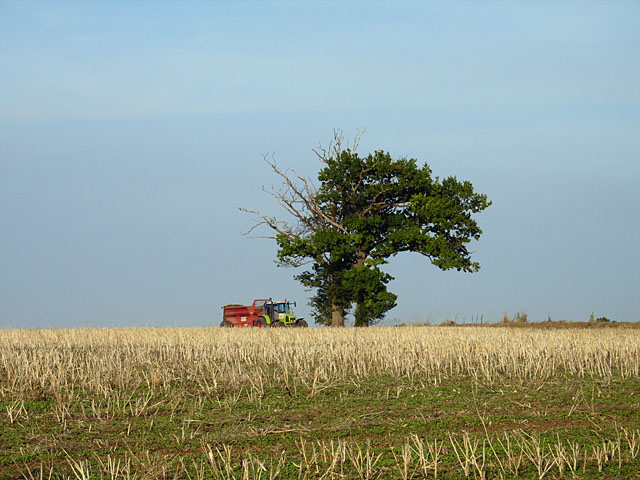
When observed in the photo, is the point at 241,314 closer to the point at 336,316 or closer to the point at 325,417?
the point at 336,316

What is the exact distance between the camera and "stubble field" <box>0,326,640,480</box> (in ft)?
21.2

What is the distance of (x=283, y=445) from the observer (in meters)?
7.38

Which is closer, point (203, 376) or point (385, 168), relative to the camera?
point (203, 376)

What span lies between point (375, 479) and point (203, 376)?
245 inches

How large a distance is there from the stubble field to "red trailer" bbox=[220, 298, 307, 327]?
19.0m

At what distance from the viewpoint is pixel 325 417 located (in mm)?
8805

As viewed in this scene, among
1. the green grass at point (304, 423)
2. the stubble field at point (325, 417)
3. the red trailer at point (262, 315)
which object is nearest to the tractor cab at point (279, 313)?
the red trailer at point (262, 315)

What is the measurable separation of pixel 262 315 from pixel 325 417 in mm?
26420

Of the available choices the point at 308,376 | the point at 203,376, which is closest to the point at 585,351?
the point at 308,376

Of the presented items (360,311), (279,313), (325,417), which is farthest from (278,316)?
(325,417)

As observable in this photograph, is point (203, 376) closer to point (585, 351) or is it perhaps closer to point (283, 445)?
point (283, 445)

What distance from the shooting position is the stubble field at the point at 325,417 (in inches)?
255

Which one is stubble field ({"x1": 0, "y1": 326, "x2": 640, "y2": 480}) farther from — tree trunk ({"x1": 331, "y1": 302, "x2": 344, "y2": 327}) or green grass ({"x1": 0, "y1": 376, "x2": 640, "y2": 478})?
tree trunk ({"x1": 331, "y1": 302, "x2": 344, "y2": 327})

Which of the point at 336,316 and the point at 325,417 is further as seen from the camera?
the point at 336,316
